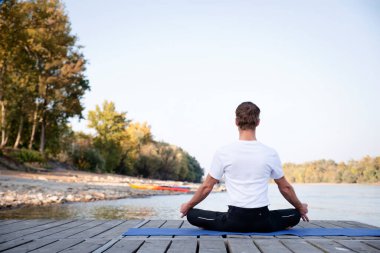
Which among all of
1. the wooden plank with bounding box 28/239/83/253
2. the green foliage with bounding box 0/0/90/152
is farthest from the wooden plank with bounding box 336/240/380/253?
the green foliage with bounding box 0/0/90/152

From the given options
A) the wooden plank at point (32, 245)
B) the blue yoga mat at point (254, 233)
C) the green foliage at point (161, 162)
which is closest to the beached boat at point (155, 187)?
the blue yoga mat at point (254, 233)

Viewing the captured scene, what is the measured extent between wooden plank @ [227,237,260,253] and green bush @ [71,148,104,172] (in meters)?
38.7

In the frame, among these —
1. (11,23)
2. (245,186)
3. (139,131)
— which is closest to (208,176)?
(245,186)

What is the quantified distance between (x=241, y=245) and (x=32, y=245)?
190 centimetres

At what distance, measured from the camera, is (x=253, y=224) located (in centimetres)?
416

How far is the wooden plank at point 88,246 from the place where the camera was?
346 centimetres

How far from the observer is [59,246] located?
3.67 m

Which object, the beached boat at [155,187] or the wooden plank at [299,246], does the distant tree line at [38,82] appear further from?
the wooden plank at [299,246]

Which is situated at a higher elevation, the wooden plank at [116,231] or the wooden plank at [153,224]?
the wooden plank at [153,224]

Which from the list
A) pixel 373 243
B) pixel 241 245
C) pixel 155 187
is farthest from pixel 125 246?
pixel 155 187

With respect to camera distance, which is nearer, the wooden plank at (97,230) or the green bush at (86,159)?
the wooden plank at (97,230)

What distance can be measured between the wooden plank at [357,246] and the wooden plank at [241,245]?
2.83 feet

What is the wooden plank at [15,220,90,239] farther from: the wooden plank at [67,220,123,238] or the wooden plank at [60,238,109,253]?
the wooden plank at [60,238,109,253]

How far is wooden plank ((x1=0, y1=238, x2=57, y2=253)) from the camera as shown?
3.49 meters
